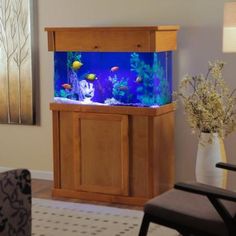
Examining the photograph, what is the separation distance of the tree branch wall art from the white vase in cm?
189

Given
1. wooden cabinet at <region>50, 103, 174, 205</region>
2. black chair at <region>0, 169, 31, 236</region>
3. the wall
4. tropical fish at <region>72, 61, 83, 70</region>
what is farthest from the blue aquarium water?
black chair at <region>0, 169, 31, 236</region>

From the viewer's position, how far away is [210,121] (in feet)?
13.1

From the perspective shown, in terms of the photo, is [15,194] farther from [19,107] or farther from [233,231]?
[19,107]

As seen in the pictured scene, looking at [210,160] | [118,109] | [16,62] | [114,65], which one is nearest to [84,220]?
[118,109]

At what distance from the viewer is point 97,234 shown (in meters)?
3.77

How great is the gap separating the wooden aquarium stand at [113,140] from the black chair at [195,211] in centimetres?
114

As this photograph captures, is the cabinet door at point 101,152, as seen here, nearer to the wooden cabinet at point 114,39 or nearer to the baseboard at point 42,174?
the wooden cabinet at point 114,39

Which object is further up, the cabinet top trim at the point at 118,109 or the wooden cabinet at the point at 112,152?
the cabinet top trim at the point at 118,109

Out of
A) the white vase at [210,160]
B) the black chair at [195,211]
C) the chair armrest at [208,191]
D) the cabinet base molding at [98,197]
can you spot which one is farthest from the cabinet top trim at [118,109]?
the chair armrest at [208,191]

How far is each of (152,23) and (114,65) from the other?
549mm

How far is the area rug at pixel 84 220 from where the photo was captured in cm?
382

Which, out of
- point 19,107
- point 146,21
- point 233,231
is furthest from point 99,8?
point 233,231

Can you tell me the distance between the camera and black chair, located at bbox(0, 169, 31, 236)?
2.18 metres

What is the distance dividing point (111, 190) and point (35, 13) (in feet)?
6.04
